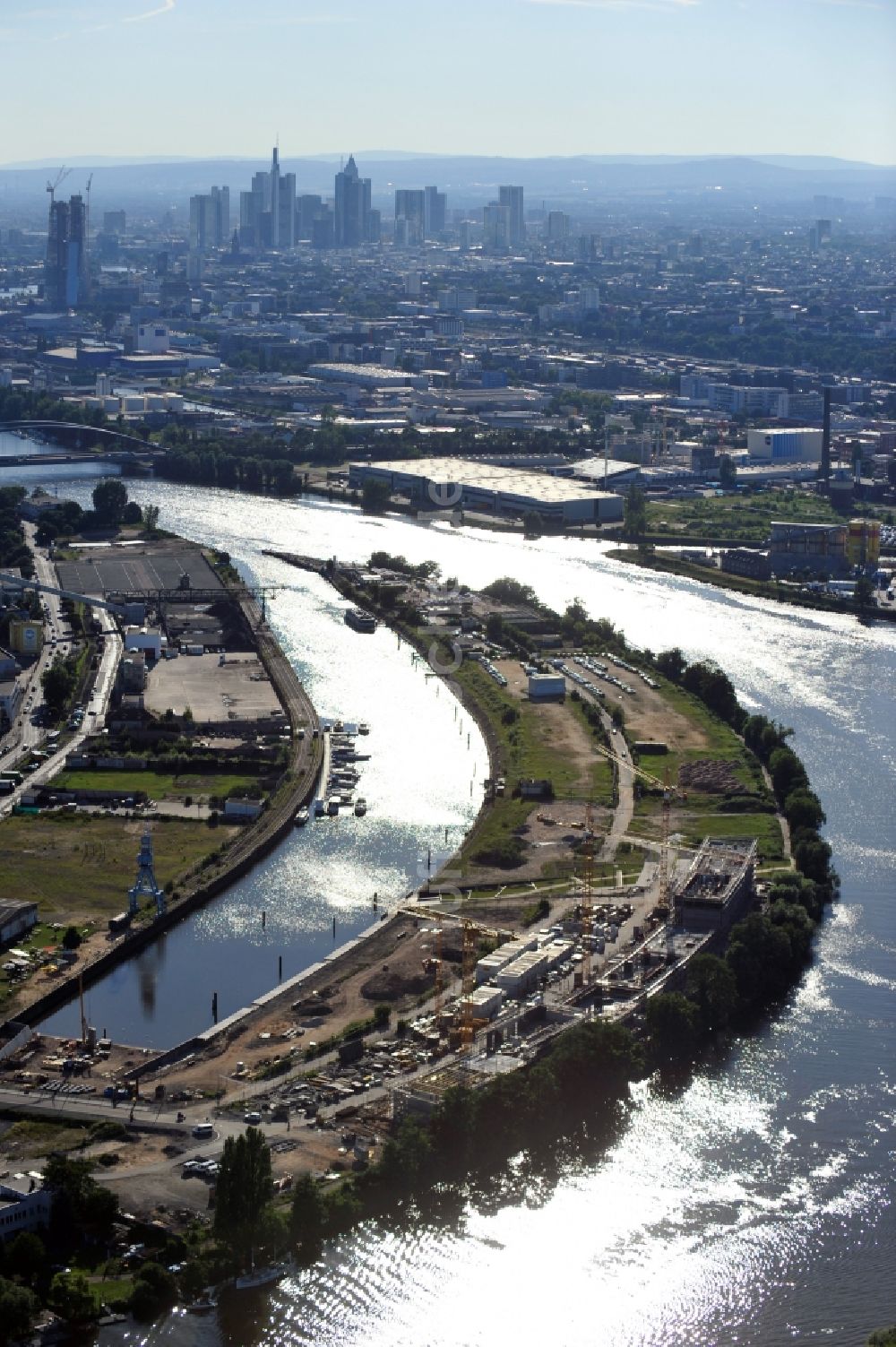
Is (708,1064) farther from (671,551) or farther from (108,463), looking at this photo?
(108,463)


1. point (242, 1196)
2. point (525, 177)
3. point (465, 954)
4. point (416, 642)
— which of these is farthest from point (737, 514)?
point (525, 177)

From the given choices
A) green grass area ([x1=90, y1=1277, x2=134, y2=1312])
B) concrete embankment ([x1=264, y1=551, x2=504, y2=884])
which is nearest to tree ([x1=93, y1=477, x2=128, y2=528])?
concrete embankment ([x1=264, y1=551, x2=504, y2=884])

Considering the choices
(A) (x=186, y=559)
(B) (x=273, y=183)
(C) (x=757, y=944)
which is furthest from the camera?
(B) (x=273, y=183)

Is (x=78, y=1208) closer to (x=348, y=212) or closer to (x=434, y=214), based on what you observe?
(x=348, y=212)

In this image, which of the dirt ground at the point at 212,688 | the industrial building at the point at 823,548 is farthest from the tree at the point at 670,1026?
the industrial building at the point at 823,548

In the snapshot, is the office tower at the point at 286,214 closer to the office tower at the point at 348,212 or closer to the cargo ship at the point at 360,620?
the office tower at the point at 348,212

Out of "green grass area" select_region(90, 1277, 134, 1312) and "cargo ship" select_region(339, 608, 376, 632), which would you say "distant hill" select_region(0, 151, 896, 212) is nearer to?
"cargo ship" select_region(339, 608, 376, 632)

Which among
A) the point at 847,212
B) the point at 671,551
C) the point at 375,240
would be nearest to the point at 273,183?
the point at 375,240
